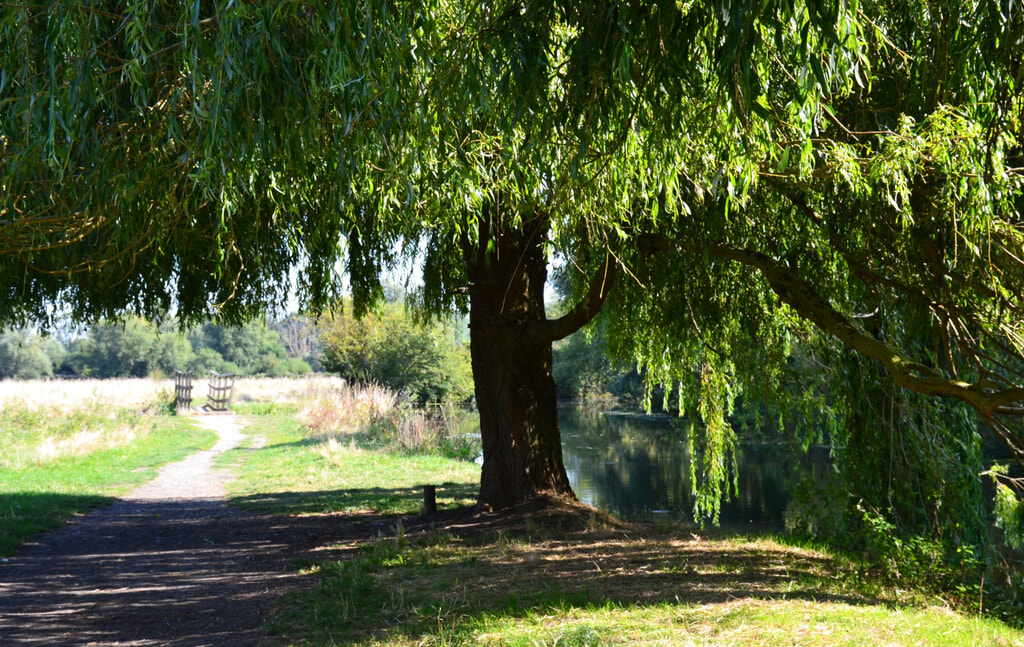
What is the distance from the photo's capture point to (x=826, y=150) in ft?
19.6

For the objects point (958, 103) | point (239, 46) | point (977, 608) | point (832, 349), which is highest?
point (958, 103)

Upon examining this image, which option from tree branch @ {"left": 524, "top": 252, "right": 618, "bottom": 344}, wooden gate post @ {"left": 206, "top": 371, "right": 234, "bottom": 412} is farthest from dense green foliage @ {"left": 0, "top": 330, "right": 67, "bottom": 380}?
tree branch @ {"left": 524, "top": 252, "right": 618, "bottom": 344}

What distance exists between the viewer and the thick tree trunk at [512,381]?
33.1 ft

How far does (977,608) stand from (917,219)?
2.94 meters

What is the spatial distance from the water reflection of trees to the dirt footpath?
6.03 m

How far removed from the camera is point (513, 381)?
397 inches

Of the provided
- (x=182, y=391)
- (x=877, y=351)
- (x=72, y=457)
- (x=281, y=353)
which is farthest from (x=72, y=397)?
(x=281, y=353)

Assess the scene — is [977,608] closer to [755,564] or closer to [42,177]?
[755,564]

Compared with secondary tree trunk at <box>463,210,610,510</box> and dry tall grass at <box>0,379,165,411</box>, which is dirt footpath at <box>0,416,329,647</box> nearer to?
secondary tree trunk at <box>463,210,610,510</box>

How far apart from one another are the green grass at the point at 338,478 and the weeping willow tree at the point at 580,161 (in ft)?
11.6

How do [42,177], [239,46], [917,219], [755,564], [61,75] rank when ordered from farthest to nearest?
1. [755,564]
2. [917,219]
3. [42,177]
4. [61,75]
5. [239,46]

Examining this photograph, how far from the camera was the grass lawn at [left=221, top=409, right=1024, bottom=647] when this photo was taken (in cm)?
538

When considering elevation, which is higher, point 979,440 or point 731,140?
point 731,140

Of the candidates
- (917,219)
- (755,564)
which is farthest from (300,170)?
(755,564)
